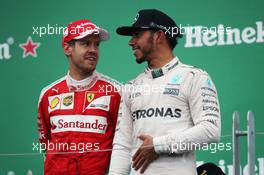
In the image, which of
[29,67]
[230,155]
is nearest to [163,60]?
[230,155]

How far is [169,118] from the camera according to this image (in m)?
3.19

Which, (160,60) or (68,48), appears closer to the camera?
(160,60)

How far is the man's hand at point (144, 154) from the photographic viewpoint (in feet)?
10.4

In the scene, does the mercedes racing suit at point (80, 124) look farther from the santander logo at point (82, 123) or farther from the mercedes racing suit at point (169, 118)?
the mercedes racing suit at point (169, 118)

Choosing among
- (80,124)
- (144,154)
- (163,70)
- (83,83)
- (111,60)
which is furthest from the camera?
(111,60)

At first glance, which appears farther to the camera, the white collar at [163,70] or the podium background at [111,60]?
the podium background at [111,60]

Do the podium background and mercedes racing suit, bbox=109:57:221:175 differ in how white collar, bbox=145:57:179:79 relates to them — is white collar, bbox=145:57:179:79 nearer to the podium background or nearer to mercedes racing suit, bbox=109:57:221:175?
mercedes racing suit, bbox=109:57:221:175

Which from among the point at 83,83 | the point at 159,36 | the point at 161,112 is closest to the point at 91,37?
the point at 83,83

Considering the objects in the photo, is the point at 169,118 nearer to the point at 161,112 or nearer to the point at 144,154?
the point at 161,112

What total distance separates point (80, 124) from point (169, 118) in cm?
42

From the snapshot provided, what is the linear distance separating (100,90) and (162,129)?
1.46ft

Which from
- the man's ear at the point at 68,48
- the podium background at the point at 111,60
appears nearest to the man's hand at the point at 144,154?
the man's ear at the point at 68,48

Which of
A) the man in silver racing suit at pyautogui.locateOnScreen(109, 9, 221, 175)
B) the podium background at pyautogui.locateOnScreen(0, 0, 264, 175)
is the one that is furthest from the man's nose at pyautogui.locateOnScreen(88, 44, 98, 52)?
the podium background at pyautogui.locateOnScreen(0, 0, 264, 175)

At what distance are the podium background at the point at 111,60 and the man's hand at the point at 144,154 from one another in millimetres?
782
